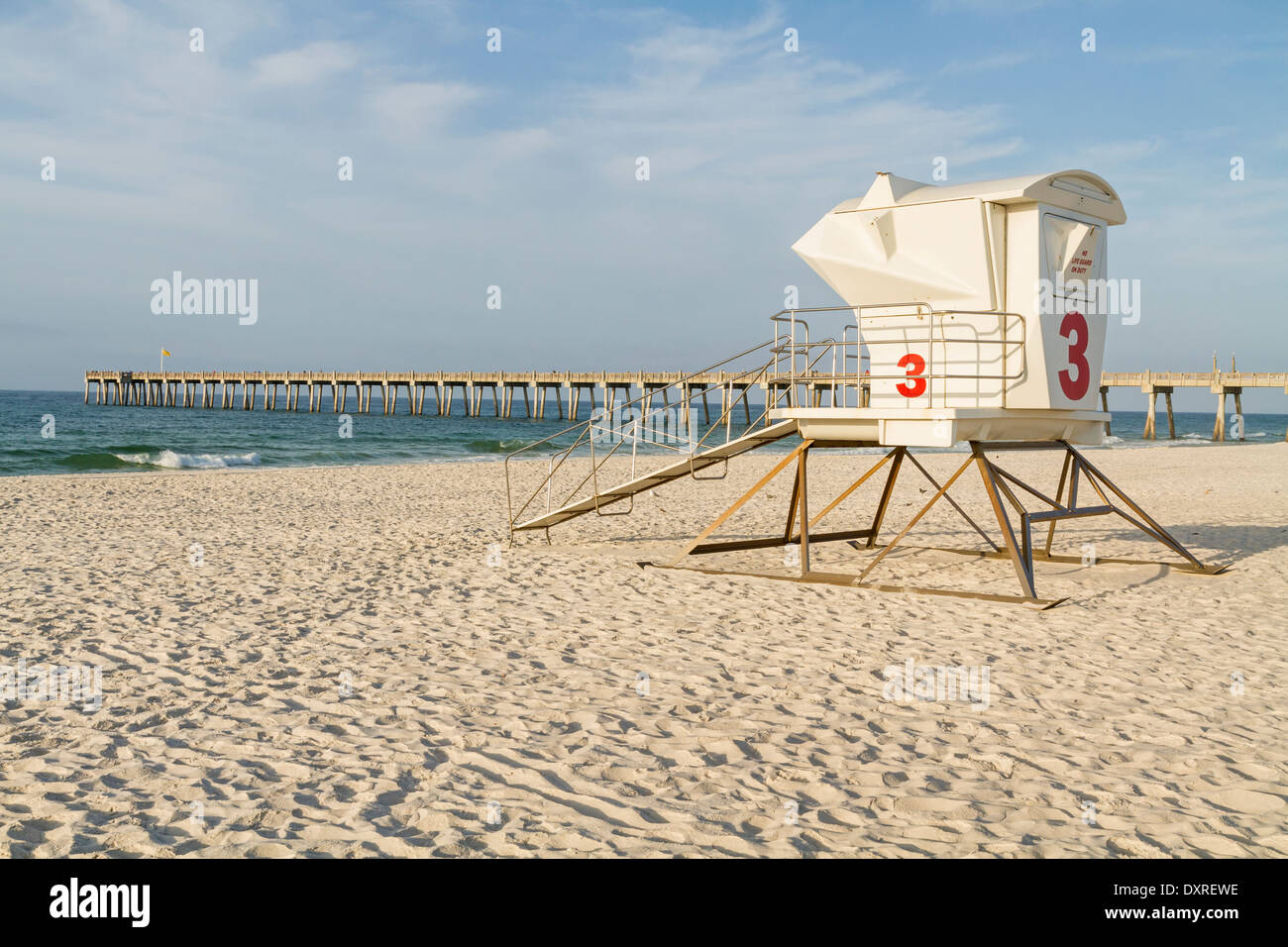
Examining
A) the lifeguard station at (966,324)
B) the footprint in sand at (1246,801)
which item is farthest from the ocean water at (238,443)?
the footprint in sand at (1246,801)

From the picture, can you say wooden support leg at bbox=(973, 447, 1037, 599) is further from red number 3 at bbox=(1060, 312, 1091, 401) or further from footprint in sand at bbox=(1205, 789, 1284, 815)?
footprint in sand at bbox=(1205, 789, 1284, 815)

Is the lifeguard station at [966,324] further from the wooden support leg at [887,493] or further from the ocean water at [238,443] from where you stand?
the ocean water at [238,443]

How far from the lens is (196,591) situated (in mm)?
8422

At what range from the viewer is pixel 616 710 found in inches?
210

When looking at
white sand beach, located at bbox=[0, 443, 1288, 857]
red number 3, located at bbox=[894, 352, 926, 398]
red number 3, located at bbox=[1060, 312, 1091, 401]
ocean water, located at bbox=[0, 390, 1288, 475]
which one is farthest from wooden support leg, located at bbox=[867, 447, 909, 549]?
ocean water, located at bbox=[0, 390, 1288, 475]

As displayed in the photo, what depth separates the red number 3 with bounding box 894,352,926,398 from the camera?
8.77m

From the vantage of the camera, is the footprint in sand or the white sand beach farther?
the footprint in sand

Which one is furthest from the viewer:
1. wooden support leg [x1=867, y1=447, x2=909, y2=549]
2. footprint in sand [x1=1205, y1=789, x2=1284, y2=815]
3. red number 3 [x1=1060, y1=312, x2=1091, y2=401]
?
wooden support leg [x1=867, y1=447, x2=909, y2=549]

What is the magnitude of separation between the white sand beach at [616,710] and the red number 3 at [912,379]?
1885 mm

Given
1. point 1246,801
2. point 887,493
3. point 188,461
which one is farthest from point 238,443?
point 1246,801

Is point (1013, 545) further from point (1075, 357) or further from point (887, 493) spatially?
point (887, 493)

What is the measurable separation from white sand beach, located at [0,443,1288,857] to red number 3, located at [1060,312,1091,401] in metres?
1.86
